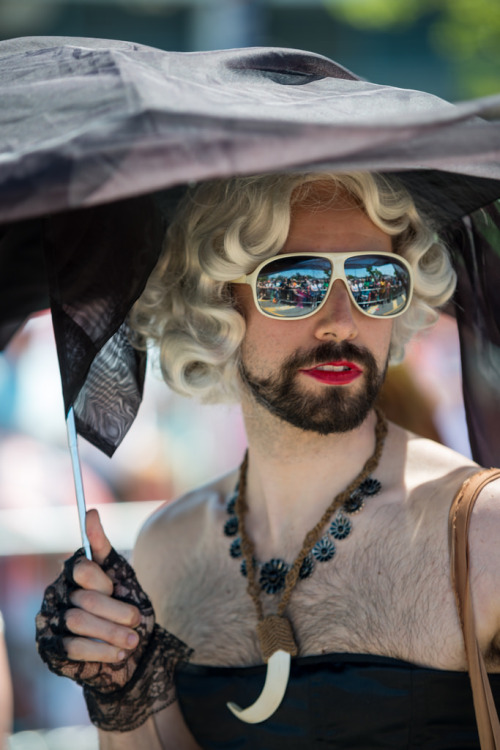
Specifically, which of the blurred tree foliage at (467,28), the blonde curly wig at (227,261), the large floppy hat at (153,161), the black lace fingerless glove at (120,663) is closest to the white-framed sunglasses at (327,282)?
the blonde curly wig at (227,261)

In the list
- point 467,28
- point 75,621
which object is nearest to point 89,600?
point 75,621

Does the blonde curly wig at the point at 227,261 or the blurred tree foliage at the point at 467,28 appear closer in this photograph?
the blonde curly wig at the point at 227,261

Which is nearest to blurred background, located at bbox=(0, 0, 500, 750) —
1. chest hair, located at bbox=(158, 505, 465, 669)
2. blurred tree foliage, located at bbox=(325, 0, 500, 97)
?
blurred tree foliage, located at bbox=(325, 0, 500, 97)

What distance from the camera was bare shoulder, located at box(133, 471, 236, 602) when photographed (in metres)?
2.61

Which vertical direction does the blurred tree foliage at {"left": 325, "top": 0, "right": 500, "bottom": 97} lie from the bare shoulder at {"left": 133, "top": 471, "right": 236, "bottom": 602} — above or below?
above

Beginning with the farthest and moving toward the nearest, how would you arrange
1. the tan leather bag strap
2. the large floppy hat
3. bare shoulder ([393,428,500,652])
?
1. bare shoulder ([393,428,500,652])
2. the tan leather bag strap
3. the large floppy hat

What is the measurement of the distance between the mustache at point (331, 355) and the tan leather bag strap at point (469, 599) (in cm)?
43

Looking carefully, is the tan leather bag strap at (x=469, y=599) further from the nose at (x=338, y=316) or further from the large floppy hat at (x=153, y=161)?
the nose at (x=338, y=316)

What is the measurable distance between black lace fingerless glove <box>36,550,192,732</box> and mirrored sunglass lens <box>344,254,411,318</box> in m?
0.91

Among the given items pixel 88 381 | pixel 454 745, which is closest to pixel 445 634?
pixel 454 745

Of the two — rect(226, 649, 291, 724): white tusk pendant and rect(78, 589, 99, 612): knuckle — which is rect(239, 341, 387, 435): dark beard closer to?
rect(226, 649, 291, 724): white tusk pendant

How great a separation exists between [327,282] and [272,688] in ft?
3.43

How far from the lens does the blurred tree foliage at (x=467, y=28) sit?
6.70 m

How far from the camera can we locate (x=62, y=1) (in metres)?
10.5
